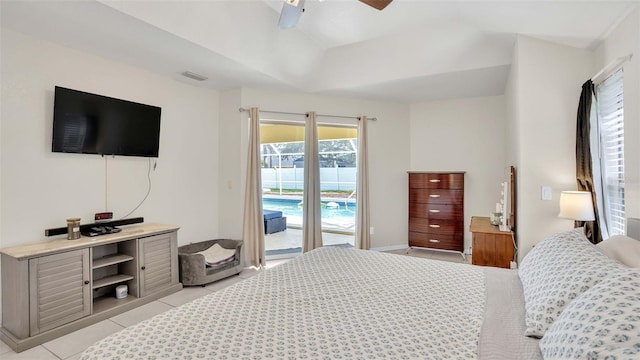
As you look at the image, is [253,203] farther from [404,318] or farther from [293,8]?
[404,318]

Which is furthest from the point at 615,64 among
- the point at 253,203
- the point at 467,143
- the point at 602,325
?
the point at 253,203

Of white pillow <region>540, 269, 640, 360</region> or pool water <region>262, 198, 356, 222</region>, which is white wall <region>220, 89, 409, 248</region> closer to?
pool water <region>262, 198, 356, 222</region>

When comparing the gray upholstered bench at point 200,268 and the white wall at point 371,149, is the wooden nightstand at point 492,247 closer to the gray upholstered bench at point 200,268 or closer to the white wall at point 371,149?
the white wall at point 371,149

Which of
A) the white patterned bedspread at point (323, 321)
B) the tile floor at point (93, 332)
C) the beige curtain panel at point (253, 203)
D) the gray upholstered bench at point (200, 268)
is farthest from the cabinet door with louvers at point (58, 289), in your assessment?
the beige curtain panel at point (253, 203)

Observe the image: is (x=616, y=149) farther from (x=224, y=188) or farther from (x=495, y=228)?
(x=224, y=188)

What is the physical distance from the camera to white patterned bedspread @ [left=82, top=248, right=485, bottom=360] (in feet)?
3.59

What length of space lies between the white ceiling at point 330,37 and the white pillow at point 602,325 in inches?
85.5

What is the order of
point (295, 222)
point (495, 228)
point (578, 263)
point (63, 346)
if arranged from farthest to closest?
point (295, 222) < point (495, 228) < point (63, 346) < point (578, 263)

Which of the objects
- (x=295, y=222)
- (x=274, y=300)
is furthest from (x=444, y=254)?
(x=274, y=300)

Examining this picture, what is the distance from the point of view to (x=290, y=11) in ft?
7.35

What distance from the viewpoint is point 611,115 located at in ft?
7.96

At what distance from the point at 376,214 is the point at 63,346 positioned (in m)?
3.96

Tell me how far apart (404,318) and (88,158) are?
324cm

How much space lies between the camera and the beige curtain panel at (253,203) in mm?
4152
